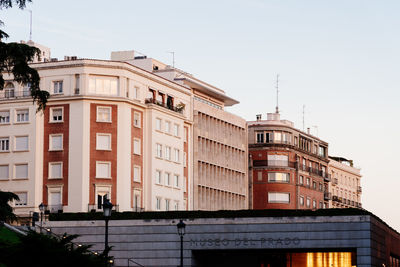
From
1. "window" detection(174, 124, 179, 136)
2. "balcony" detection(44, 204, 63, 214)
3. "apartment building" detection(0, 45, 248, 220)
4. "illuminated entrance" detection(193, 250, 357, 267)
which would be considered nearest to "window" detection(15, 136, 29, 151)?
"apartment building" detection(0, 45, 248, 220)

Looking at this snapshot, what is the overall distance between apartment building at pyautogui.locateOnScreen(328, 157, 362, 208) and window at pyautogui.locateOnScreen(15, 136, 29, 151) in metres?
64.3

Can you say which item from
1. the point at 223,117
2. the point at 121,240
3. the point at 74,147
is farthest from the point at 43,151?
the point at 223,117

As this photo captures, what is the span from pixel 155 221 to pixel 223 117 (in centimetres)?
3878

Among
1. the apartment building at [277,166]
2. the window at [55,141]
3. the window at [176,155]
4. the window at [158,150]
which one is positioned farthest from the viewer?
the apartment building at [277,166]

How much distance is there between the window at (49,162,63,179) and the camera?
8150cm

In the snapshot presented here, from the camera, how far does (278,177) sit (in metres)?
118

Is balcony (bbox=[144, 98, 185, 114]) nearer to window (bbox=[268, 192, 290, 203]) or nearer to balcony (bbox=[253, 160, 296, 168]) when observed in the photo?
balcony (bbox=[253, 160, 296, 168])

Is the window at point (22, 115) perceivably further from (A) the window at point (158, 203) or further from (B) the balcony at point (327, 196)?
(B) the balcony at point (327, 196)

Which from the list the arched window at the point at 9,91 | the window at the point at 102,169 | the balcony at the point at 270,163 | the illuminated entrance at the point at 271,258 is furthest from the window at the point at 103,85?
the balcony at the point at 270,163

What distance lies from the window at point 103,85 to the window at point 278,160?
130 ft

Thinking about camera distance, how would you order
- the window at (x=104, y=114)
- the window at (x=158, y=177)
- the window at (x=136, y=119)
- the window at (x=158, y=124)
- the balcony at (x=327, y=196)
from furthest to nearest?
the balcony at (x=327, y=196) → the window at (x=158, y=124) → the window at (x=158, y=177) → the window at (x=136, y=119) → the window at (x=104, y=114)

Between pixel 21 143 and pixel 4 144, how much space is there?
7.10 feet

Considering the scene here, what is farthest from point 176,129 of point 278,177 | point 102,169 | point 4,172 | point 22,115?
point 278,177

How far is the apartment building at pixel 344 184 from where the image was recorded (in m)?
140
